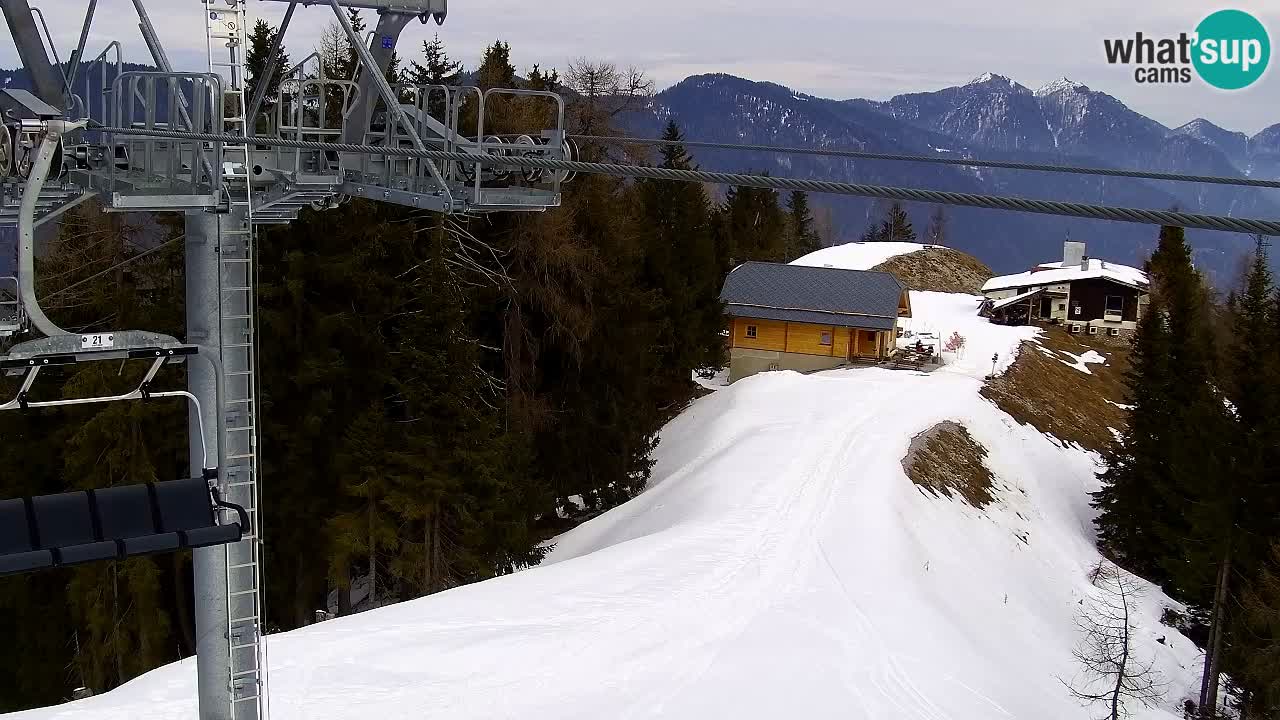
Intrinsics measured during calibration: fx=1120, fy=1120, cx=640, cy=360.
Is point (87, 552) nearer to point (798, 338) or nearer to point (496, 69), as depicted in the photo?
point (496, 69)

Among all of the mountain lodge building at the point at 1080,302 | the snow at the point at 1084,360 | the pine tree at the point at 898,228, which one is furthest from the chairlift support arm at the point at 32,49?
the pine tree at the point at 898,228

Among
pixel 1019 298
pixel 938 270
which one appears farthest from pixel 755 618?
pixel 938 270

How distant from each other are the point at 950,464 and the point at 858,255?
5530 centimetres

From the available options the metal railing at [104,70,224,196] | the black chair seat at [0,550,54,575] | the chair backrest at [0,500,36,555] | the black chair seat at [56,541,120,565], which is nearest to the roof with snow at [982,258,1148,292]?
the metal railing at [104,70,224,196]

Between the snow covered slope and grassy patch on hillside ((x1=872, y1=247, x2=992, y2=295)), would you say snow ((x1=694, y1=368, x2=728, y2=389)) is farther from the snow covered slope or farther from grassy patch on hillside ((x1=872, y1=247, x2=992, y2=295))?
grassy patch on hillside ((x1=872, y1=247, x2=992, y2=295))

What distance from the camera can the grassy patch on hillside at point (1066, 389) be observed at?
1960 inches

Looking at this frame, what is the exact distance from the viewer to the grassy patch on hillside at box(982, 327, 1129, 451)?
163 feet

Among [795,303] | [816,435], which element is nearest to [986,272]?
[795,303]

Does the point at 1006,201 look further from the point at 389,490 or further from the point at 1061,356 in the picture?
the point at 1061,356

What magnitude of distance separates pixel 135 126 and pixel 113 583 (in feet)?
66.3

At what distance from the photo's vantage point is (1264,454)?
29938 mm

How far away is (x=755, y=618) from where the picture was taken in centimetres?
1970

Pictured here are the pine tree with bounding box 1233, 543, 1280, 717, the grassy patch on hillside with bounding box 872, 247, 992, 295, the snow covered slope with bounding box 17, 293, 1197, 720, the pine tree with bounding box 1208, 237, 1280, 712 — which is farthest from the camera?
the grassy patch on hillside with bounding box 872, 247, 992, 295

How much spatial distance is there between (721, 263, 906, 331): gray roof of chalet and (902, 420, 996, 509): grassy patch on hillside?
37.0ft
